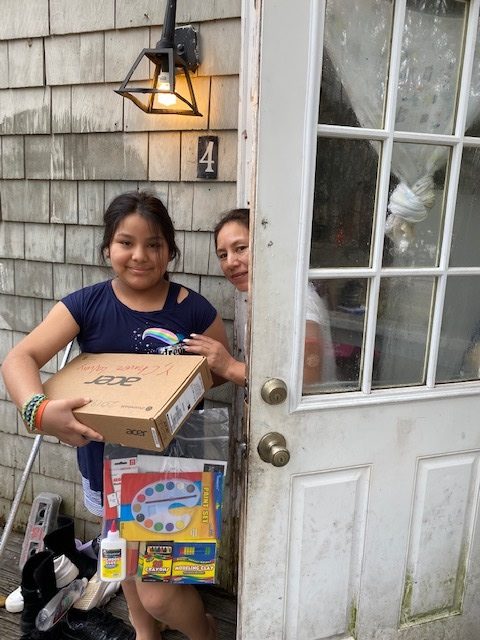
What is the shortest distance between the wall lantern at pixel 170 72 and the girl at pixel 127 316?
50 cm

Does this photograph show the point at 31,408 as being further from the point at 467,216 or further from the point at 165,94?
the point at 467,216

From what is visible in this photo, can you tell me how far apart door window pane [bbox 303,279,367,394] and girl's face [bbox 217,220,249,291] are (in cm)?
34

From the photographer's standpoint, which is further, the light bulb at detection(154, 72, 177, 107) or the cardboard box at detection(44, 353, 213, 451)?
the light bulb at detection(154, 72, 177, 107)

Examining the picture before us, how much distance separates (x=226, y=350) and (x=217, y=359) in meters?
0.08

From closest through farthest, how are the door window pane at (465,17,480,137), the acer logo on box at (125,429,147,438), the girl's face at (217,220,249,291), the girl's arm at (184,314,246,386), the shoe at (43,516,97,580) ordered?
1. the acer logo on box at (125,429,147,438)
2. the door window pane at (465,17,480,137)
3. the girl's arm at (184,314,246,386)
4. the girl's face at (217,220,249,291)
5. the shoe at (43,516,97,580)

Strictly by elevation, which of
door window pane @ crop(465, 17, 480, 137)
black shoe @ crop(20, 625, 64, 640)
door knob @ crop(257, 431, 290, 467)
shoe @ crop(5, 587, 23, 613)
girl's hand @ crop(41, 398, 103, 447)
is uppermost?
door window pane @ crop(465, 17, 480, 137)

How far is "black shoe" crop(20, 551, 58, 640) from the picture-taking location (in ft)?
6.10

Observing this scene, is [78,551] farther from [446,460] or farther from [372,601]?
[446,460]

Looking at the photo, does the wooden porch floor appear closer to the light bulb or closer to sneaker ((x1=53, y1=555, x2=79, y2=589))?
sneaker ((x1=53, y1=555, x2=79, y2=589))

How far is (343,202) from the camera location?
1.31 m

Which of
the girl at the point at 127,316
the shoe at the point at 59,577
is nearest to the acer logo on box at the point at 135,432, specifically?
the girl at the point at 127,316

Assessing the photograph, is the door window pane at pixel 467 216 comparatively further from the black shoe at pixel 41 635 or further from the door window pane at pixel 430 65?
the black shoe at pixel 41 635

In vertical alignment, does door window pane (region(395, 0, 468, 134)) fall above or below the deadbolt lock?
above

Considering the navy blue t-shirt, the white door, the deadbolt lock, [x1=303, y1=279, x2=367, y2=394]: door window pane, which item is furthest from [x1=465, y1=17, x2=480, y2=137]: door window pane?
the navy blue t-shirt
